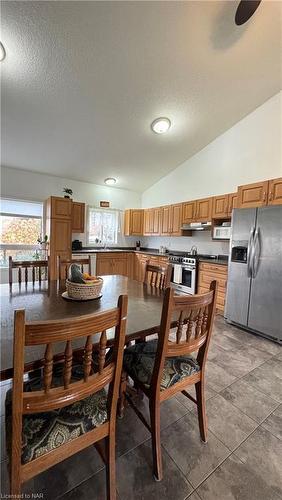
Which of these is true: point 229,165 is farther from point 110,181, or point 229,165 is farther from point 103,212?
point 103,212

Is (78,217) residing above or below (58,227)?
above

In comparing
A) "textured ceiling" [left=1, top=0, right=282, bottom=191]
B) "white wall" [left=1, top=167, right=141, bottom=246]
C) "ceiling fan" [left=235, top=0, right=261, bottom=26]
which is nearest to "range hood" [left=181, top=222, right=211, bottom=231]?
"textured ceiling" [left=1, top=0, right=282, bottom=191]

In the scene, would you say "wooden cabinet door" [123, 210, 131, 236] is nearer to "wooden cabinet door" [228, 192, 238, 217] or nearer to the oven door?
the oven door

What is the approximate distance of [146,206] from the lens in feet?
20.1

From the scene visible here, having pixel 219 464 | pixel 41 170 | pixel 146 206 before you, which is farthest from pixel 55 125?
pixel 219 464

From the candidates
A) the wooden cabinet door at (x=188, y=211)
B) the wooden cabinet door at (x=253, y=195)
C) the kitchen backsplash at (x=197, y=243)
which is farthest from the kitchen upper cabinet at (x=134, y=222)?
the wooden cabinet door at (x=253, y=195)

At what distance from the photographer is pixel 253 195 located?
9.89ft

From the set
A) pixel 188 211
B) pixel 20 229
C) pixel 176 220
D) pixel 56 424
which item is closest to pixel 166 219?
pixel 176 220

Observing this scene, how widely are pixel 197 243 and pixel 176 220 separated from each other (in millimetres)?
676

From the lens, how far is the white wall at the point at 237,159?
3207 mm

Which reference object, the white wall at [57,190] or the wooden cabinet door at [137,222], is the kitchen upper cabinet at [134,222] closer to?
the wooden cabinet door at [137,222]

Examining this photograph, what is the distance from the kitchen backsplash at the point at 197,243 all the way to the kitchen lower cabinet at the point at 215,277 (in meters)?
A: 0.63

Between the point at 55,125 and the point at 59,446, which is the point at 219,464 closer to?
the point at 59,446

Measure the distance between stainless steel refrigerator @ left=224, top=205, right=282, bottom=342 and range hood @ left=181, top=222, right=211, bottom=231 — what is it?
927 mm
